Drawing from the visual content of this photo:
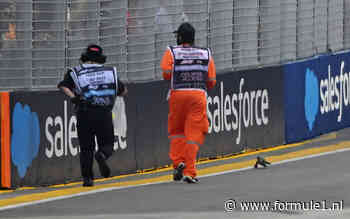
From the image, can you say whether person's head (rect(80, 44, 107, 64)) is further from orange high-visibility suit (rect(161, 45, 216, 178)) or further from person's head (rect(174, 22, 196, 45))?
person's head (rect(174, 22, 196, 45))

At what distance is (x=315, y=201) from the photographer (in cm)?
1199

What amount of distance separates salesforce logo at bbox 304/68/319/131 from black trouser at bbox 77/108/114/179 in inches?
246

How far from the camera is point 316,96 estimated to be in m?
19.5

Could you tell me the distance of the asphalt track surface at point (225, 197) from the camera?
11203mm

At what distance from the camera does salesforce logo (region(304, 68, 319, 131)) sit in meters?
19.1

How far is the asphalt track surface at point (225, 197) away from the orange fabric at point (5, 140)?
1.09 feet

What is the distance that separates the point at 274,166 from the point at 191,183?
2.05 meters

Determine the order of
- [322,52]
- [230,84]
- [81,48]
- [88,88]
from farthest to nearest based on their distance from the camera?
[322,52]
[230,84]
[81,48]
[88,88]

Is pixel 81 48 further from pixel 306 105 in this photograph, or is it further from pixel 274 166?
pixel 306 105

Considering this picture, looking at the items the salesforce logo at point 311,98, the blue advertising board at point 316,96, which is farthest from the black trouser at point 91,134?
the salesforce logo at point 311,98

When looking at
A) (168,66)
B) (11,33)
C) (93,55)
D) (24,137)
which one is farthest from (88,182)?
(11,33)

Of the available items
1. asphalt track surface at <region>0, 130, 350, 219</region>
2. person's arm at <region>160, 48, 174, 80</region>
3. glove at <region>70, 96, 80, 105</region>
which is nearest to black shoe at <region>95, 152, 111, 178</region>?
asphalt track surface at <region>0, 130, 350, 219</region>

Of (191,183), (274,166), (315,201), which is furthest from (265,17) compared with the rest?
(315,201)

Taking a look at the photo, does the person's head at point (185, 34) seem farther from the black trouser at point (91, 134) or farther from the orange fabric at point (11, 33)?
the orange fabric at point (11, 33)
